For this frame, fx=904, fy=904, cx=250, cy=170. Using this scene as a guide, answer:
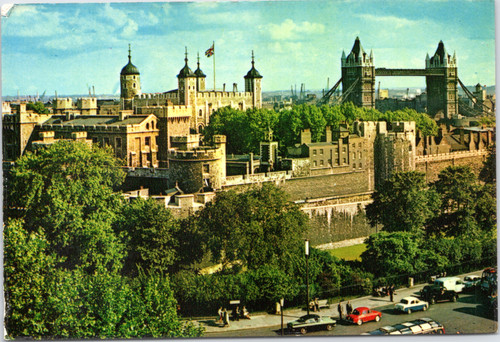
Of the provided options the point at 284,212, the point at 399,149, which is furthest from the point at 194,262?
the point at 399,149

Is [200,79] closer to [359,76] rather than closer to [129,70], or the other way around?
[129,70]

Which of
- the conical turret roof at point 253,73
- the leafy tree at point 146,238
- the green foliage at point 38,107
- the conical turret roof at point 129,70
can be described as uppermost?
the conical turret roof at point 129,70

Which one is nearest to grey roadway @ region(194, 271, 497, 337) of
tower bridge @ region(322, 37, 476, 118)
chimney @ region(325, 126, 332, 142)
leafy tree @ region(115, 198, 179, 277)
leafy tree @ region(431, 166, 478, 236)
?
leafy tree @ region(115, 198, 179, 277)

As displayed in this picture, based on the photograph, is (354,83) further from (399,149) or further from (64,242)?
(64,242)

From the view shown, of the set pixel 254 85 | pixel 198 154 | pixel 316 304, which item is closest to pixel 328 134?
pixel 254 85

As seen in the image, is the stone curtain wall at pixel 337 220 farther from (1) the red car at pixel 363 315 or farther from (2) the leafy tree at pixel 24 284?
(2) the leafy tree at pixel 24 284

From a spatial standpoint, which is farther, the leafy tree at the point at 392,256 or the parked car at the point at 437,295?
the leafy tree at the point at 392,256

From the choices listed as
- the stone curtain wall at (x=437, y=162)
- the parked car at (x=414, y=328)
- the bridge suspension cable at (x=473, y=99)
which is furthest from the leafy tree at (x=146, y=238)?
the stone curtain wall at (x=437, y=162)
